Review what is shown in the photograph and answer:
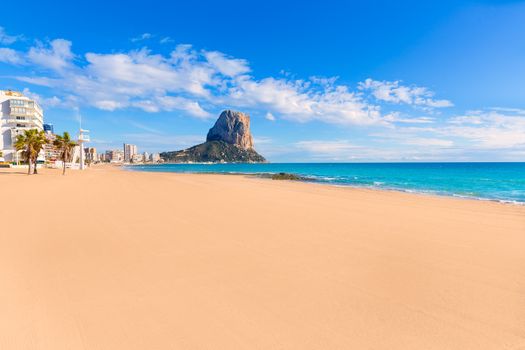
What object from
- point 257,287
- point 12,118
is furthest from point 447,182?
point 12,118

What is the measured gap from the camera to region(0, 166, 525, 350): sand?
3.44 meters

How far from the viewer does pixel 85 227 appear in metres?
8.77

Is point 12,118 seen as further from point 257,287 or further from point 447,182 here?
point 447,182

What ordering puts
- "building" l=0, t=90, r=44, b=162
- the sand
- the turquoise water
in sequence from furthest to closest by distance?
1. "building" l=0, t=90, r=44, b=162
2. the turquoise water
3. the sand

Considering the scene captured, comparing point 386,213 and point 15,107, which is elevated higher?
point 15,107

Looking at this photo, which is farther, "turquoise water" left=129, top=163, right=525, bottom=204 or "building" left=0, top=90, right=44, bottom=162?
"building" left=0, top=90, right=44, bottom=162

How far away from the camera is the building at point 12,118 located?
7675cm

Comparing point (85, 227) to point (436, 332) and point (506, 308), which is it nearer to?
point (436, 332)

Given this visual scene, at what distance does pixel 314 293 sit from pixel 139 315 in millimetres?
2593

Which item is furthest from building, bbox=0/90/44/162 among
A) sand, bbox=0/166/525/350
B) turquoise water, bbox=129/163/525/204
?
sand, bbox=0/166/525/350

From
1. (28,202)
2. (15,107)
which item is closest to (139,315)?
(28,202)

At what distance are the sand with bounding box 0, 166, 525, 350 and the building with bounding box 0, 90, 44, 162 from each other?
9115 centimetres

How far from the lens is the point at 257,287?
4.74 m

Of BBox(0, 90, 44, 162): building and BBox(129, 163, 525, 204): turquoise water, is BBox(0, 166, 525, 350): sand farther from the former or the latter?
BBox(0, 90, 44, 162): building
